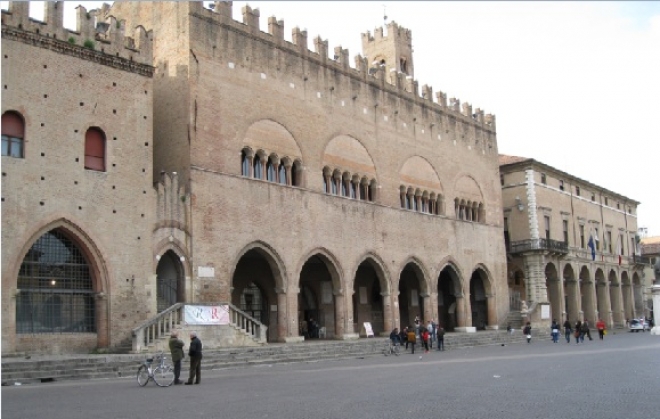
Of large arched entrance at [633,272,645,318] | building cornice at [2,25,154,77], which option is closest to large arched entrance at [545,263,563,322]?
large arched entrance at [633,272,645,318]

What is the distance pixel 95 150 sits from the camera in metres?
22.3

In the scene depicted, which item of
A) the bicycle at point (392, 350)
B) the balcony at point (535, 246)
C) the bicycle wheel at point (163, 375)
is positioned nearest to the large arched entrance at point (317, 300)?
the bicycle at point (392, 350)

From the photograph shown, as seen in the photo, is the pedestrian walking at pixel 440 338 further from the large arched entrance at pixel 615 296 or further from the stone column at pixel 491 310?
the large arched entrance at pixel 615 296

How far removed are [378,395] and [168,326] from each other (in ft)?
37.3

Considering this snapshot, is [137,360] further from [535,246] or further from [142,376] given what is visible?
[535,246]

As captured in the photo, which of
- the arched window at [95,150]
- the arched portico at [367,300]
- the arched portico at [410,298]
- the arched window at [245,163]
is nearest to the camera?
the arched window at [95,150]

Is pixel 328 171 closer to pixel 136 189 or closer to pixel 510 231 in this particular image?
pixel 136 189

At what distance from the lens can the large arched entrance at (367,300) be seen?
35531mm

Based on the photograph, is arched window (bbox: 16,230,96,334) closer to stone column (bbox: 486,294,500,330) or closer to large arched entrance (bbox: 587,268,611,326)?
stone column (bbox: 486,294,500,330)

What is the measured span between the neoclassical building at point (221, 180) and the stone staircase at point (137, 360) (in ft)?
7.23

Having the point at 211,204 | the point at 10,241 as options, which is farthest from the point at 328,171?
the point at 10,241

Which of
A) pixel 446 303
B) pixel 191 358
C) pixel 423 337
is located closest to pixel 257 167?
pixel 423 337

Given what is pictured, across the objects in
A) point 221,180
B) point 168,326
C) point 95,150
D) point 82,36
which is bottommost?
point 168,326

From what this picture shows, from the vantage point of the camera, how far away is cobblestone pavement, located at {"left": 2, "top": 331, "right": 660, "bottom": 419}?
10.4m
